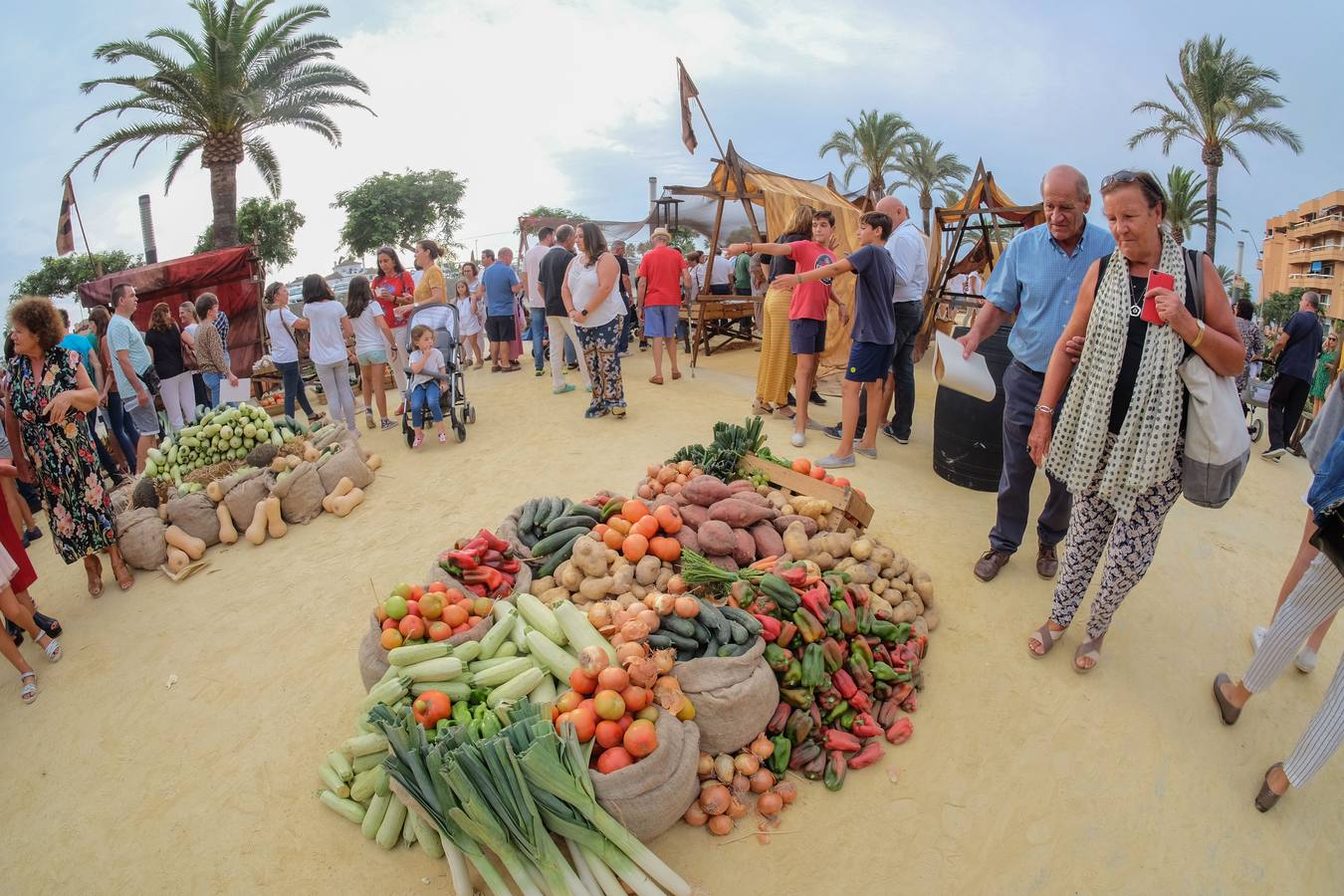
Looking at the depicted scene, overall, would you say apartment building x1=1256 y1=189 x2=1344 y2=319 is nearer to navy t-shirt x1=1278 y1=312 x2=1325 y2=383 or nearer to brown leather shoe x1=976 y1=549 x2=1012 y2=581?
navy t-shirt x1=1278 y1=312 x2=1325 y2=383

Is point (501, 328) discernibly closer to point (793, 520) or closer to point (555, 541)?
point (555, 541)

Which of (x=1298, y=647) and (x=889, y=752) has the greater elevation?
(x=1298, y=647)

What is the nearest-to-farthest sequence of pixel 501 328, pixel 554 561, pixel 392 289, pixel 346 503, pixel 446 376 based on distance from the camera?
1. pixel 554 561
2. pixel 346 503
3. pixel 446 376
4. pixel 392 289
5. pixel 501 328

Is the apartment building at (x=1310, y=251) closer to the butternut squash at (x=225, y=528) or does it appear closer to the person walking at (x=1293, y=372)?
the person walking at (x=1293, y=372)

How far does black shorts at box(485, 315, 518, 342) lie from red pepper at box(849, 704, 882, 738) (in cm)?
785

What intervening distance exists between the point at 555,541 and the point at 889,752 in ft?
6.72

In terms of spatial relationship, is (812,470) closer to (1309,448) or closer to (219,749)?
(1309,448)

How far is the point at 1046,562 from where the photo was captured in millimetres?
4109

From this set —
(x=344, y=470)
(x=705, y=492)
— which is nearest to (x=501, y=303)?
(x=344, y=470)

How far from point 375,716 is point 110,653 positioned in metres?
2.99

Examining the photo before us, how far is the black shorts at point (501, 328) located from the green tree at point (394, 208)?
73.2 ft

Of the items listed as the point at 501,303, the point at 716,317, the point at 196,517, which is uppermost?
the point at 501,303

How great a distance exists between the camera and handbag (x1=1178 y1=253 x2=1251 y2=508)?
2686mm

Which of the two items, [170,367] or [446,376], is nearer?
[446,376]
